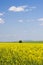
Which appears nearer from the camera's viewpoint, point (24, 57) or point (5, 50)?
point (24, 57)

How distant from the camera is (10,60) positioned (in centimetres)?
1389

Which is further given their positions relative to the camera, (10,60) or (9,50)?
(9,50)

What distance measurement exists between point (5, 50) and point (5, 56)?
64.3 inches

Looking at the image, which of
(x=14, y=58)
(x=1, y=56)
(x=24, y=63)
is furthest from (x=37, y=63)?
(x=1, y=56)

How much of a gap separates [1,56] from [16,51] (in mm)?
1256

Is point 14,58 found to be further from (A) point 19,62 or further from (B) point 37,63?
(B) point 37,63

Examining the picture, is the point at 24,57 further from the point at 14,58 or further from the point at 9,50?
the point at 9,50

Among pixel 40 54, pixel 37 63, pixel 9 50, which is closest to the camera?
pixel 37 63

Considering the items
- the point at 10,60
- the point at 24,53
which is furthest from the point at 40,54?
the point at 10,60

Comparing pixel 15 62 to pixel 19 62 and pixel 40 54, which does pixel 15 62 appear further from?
pixel 40 54

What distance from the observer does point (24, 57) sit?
1396 centimetres

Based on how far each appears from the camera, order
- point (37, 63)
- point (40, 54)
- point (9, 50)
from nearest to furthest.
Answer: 1. point (37, 63)
2. point (40, 54)
3. point (9, 50)

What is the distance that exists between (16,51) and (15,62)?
1.79m

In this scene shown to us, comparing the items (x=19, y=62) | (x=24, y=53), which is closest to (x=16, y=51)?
(x=24, y=53)
